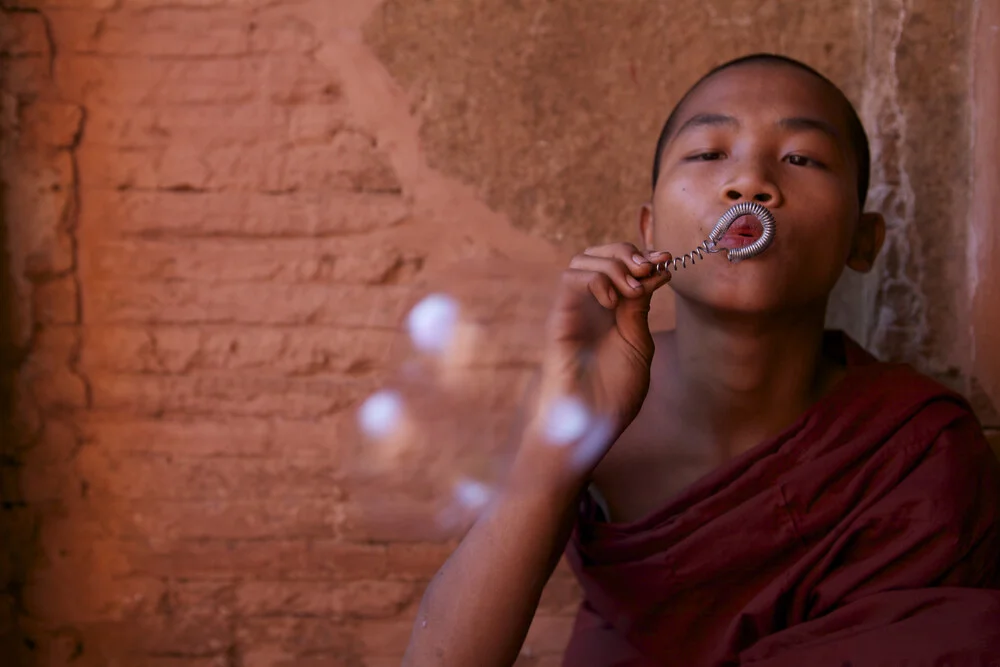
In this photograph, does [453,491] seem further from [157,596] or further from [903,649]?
[903,649]

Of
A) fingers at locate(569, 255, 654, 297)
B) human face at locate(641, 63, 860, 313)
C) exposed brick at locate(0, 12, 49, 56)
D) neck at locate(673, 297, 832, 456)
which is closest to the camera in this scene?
fingers at locate(569, 255, 654, 297)

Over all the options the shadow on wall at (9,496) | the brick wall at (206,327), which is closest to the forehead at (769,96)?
the brick wall at (206,327)

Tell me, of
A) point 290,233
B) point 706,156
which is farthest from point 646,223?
point 290,233

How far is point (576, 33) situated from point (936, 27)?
68 cm

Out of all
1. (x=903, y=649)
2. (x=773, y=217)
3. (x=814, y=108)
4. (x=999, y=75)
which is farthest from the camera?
(x=999, y=75)

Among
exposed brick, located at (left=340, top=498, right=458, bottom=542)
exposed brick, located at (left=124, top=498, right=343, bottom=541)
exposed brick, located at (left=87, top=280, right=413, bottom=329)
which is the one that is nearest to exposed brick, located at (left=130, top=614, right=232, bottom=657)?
exposed brick, located at (left=124, top=498, right=343, bottom=541)

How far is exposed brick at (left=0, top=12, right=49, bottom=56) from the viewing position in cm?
159

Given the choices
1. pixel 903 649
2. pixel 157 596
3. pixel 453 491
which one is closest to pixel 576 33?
pixel 453 491

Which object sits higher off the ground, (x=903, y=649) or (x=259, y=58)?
(x=259, y=58)

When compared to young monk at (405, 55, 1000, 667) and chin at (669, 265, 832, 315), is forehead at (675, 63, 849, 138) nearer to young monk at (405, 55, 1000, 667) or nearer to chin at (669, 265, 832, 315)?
young monk at (405, 55, 1000, 667)

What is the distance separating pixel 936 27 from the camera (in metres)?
1.59

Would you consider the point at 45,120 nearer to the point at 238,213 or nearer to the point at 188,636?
the point at 238,213

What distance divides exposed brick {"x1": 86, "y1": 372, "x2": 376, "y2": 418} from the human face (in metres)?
0.72

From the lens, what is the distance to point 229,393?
1659 mm
